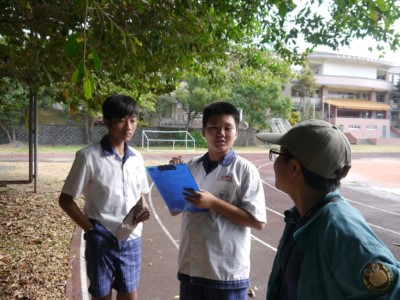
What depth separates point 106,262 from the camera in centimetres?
246

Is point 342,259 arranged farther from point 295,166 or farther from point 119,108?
Result: point 119,108

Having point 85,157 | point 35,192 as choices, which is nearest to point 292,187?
point 85,157

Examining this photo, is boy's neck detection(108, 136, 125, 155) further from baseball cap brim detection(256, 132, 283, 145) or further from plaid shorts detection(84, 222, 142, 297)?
baseball cap brim detection(256, 132, 283, 145)

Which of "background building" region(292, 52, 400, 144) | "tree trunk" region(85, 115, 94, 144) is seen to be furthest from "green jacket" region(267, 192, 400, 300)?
"background building" region(292, 52, 400, 144)

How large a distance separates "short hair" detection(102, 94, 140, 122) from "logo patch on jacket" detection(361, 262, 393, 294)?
1.90 meters

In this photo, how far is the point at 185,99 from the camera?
29.8m

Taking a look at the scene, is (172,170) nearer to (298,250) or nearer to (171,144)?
(298,250)

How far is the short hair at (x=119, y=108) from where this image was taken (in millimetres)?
2562

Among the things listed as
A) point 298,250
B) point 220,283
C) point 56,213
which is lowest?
point 56,213

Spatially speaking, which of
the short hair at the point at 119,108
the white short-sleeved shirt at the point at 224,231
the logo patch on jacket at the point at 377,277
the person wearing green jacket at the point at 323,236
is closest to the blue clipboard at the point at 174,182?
the white short-sleeved shirt at the point at 224,231

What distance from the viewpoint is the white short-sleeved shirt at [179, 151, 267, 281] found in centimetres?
208

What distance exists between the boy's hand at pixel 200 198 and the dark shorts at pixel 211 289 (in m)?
0.45

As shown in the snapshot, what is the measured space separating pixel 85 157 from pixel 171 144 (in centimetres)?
2774

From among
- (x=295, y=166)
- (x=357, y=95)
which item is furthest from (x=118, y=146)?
(x=357, y=95)
